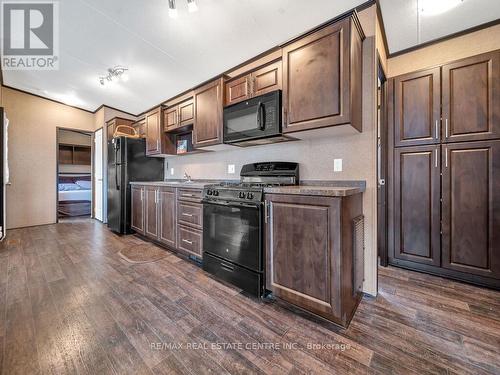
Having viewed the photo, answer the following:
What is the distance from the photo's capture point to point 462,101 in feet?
6.70

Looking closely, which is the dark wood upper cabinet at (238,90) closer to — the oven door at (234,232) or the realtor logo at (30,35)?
the oven door at (234,232)

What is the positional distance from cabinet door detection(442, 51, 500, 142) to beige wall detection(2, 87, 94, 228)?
22.5 ft

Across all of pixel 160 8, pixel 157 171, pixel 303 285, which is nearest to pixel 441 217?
pixel 303 285

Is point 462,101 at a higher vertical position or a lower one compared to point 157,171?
higher

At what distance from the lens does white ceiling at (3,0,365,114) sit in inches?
78.5

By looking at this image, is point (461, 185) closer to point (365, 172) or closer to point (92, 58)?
point (365, 172)

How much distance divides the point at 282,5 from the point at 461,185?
2346 mm

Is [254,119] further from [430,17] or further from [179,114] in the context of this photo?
[430,17]

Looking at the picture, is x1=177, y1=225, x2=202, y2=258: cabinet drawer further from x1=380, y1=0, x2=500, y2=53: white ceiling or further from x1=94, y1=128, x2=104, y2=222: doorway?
x1=94, y1=128, x2=104, y2=222: doorway

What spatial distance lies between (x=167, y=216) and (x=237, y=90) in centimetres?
185

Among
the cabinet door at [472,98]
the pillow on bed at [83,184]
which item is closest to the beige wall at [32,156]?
the pillow on bed at [83,184]

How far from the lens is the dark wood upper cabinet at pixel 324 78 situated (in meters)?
1.61

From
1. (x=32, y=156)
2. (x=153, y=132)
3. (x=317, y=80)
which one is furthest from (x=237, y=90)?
(x=32, y=156)

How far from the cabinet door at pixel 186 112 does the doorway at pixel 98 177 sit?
3038 millimetres
